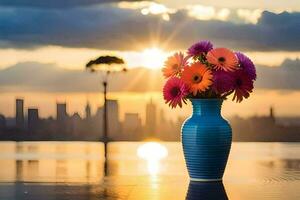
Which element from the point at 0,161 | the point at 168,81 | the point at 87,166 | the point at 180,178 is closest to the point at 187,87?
the point at 168,81

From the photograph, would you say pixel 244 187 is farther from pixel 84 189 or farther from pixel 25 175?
pixel 25 175

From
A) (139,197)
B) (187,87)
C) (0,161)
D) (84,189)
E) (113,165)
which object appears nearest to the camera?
(139,197)

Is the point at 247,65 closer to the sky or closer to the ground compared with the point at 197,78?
closer to the sky

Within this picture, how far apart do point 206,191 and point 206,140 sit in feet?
3.32

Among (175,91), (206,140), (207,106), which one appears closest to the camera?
(206,140)

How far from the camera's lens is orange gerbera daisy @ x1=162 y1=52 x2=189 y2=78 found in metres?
10.6

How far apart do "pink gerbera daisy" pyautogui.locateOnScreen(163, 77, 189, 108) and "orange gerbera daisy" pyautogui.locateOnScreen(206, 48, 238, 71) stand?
406 millimetres

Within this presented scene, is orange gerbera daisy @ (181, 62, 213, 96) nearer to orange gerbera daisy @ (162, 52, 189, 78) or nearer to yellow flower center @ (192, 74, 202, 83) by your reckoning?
yellow flower center @ (192, 74, 202, 83)

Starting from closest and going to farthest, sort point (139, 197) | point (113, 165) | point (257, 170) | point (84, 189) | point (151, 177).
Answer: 1. point (139, 197)
2. point (84, 189)
3. point (151, 177)
4. point (257, 170)
5. point (113, 165)

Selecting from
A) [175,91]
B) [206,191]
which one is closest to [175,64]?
[175,91]

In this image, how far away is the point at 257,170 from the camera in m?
12.6

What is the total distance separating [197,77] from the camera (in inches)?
411

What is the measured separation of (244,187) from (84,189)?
65.0 inches

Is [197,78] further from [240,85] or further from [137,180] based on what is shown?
[137,180]
